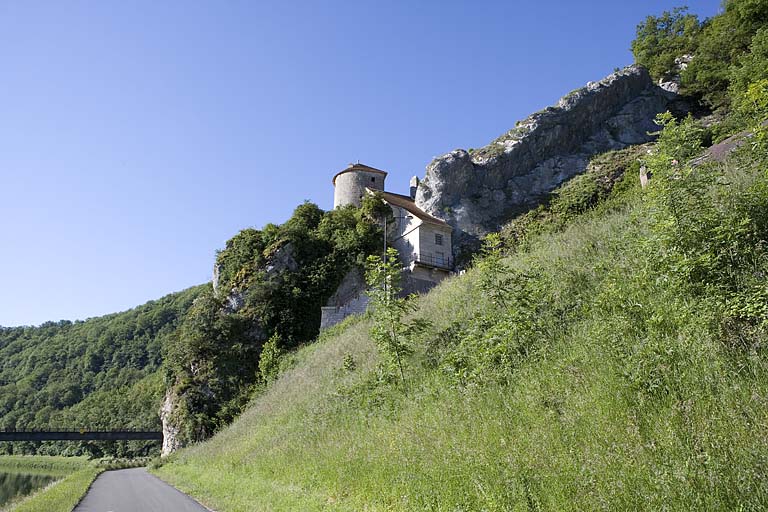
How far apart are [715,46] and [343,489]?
2244 inches

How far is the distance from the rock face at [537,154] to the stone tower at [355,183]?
17.2ft

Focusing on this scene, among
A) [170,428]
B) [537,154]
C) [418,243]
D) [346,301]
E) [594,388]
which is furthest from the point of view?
[537,154]

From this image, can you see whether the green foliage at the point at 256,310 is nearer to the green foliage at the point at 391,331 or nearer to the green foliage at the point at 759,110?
the green foliage at the point at 391,331

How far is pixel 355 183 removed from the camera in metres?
46.7

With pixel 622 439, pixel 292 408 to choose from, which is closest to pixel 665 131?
pixel 622 439

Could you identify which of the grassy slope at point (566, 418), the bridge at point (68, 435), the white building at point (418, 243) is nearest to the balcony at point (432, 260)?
the white building at point (418, 243)

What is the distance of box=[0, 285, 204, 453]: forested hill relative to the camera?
251 feet

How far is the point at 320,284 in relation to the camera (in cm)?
3506

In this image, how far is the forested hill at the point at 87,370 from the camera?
76.6m

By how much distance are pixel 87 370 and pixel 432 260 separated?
3300 inches

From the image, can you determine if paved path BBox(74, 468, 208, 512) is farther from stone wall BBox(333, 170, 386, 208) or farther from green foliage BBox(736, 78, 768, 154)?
stone wall BBox(333, 170, 386, 208)

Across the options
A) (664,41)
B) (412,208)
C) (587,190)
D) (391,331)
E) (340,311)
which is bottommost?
(391,331)

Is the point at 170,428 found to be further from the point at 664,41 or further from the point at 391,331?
the point at 664,41

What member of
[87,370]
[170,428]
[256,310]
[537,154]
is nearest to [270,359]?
[256,310]
